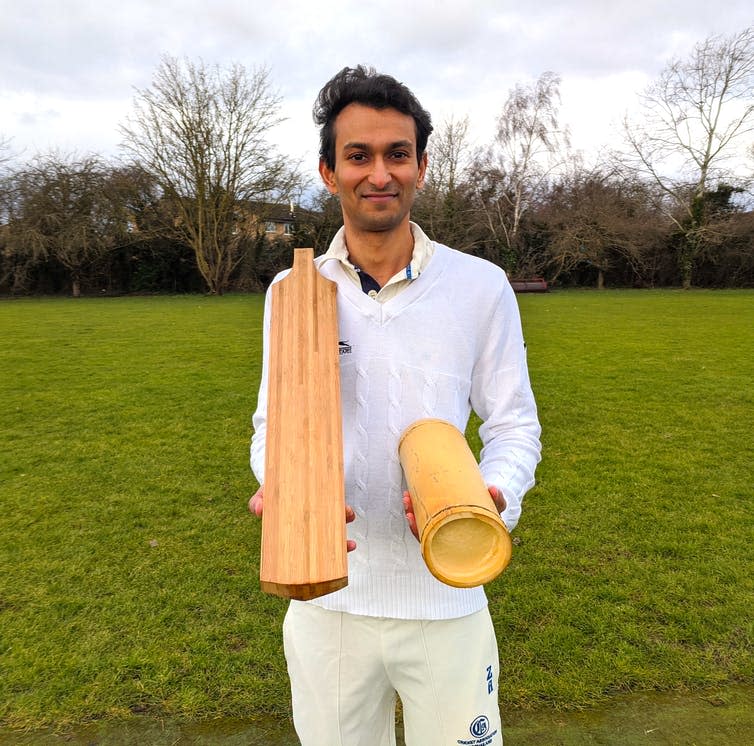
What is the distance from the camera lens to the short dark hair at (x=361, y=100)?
1.63 meters

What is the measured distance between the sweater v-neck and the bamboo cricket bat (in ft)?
0.47

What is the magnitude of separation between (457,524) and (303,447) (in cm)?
36

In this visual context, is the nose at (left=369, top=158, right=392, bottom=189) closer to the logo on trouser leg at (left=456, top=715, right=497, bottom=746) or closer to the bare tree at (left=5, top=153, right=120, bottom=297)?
the logo on trouser leg at (left=456, top=715, right=497, bottom=746)

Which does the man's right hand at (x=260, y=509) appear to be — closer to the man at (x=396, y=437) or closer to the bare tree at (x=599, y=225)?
the man at (x=396, y=437)

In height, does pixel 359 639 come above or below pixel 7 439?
above

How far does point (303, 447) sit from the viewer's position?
127 centimetres

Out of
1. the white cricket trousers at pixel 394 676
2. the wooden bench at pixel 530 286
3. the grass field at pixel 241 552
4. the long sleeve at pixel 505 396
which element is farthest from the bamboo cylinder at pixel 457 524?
the wooden bench at pixel 530 286

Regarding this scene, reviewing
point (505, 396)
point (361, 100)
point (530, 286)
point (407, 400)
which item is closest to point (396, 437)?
point (407, 400)

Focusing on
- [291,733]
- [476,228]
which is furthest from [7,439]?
[476,228]

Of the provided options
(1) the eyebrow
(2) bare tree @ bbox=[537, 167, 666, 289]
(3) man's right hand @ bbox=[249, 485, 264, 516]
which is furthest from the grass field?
(2) bare tree @ bbox=[537, 167, 666, 289]

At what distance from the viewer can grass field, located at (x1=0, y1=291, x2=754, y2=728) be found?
10.1 ft

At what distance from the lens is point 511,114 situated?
3200cm

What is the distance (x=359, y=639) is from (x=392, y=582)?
0.60 feet

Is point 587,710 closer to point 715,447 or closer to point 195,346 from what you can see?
point 715,447
